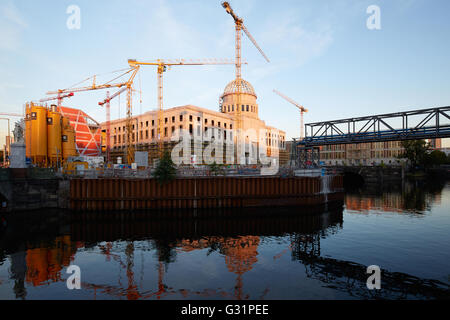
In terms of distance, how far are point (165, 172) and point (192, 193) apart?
16.4 feet

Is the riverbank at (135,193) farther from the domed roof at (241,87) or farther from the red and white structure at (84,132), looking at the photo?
the domed roof at (241,87)

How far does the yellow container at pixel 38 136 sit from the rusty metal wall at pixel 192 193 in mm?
21396

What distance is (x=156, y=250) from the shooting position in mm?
19953

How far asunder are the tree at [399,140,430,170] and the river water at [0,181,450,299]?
353 ft

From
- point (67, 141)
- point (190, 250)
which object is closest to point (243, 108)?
point (67, 141)

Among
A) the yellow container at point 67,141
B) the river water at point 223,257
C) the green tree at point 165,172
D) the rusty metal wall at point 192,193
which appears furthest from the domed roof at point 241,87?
the river water at point 223,257

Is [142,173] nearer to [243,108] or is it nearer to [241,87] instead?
[243,108]

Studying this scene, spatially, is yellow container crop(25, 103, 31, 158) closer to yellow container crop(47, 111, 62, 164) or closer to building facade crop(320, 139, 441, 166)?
yellow container crop(47, 111, 62, 164)

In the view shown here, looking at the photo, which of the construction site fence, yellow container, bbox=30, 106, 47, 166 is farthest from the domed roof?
the construction site fence

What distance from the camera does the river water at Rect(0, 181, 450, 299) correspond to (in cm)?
1356

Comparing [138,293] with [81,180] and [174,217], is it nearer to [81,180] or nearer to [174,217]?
[174,217]

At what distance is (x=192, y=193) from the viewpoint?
35.7 m
